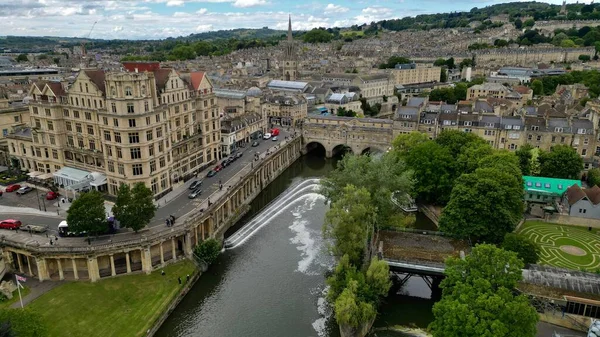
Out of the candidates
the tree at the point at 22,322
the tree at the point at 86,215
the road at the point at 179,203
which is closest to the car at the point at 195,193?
the road at the point at 179,203

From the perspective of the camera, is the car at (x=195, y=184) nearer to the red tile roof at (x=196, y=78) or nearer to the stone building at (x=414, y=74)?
the red tile roof at (x=196, y=78)

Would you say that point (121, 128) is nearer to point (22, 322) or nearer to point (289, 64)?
point (22, 322)

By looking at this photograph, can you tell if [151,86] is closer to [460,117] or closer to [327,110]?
[460,117]

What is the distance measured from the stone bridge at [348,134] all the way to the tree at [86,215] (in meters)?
67.6

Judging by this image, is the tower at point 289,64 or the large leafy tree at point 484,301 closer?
the large leafy tree at point 484,301

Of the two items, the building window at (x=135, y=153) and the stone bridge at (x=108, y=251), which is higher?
the building window at (x=135, y=153)

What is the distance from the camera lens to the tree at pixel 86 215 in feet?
166

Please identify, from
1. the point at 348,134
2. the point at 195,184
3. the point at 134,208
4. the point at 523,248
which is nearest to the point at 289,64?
the point at 348,134

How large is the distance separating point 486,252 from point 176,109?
5475 centimetres

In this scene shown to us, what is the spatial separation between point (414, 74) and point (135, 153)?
14853 cm

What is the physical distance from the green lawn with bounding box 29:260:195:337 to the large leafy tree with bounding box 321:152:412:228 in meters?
24.2

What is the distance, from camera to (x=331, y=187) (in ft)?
206

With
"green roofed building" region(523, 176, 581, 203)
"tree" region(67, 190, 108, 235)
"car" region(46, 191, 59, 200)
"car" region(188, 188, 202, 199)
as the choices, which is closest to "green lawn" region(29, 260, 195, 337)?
"tree" region(67, 190, 108, 235)

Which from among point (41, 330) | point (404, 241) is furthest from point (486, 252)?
point (41, 330)
